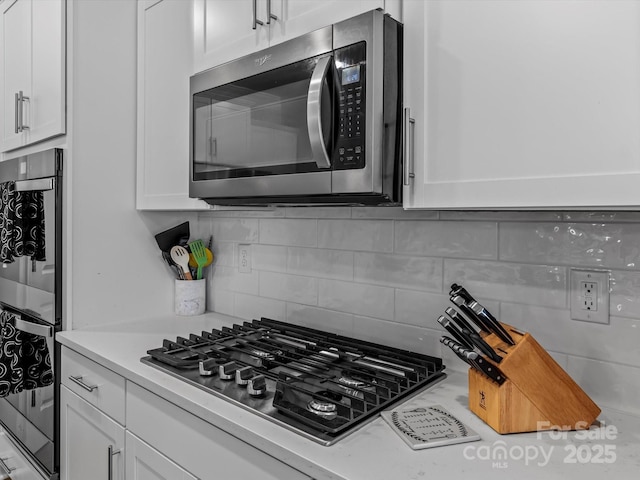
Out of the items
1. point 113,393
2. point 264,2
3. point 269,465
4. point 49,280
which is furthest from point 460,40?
point 49,280

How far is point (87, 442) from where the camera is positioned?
158 centimetres

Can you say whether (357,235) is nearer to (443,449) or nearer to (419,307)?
(419,307)

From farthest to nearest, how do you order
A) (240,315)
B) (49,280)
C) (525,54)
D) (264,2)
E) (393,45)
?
(240,315) < (49,280) < (264,2) < (393,45) < (525,54)

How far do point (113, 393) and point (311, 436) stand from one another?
0.80 m

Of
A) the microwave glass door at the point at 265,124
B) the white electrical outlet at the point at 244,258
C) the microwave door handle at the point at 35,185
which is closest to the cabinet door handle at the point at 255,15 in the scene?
the microwave glass door at the point at 265,124

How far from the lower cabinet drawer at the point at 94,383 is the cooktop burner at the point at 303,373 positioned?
15cm

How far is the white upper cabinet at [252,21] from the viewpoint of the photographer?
1.20 meters

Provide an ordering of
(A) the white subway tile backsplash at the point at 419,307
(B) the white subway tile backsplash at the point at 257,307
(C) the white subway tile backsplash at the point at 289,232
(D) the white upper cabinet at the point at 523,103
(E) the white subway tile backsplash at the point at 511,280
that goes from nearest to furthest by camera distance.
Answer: (D) the white upper cabinet at the point at 523,103 → (E) the white subway tile backsplash at the point at 511,280 → (A) the white subway tile backsplash at the point at 419,307 → (C) the white subway tile backsplash at the point at 289,232 → (B) the white subway tile backsplash at the point at 257,307

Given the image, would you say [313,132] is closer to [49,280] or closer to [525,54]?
[525,54]

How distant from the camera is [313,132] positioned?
3.66ft

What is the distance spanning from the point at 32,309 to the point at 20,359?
0.71ft

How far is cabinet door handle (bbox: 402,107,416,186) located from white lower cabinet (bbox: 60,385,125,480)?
3.59 ft

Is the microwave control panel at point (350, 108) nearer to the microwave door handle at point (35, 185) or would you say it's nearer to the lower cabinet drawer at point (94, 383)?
the lower cabinet drawer at point (94, 383)

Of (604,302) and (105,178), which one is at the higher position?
(105,178)
